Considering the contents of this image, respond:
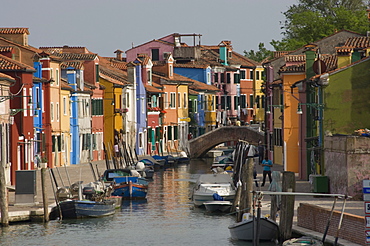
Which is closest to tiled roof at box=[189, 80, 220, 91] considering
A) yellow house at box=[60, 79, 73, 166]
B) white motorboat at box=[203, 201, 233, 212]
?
yellow house at box=[60, 79, 73, 166]

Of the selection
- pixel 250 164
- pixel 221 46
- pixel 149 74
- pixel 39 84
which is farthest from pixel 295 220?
pixel 221 46

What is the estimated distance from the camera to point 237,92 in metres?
104

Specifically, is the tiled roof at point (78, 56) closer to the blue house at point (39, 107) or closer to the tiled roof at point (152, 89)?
the blue house at point (39, 107)

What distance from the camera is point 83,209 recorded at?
3691 cm

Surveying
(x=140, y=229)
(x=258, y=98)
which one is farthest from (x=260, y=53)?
(x=140, y=229)

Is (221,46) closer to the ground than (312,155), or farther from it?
farther from it

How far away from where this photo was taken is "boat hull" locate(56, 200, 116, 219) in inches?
1433

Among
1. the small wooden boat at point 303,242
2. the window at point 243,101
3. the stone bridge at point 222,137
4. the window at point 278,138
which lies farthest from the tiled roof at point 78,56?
the window at point 243,101

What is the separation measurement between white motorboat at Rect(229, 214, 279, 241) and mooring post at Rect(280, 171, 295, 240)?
0.41 metres

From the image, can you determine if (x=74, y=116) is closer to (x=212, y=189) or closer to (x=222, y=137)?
(x=222, y=137)

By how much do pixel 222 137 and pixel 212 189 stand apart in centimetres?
3362

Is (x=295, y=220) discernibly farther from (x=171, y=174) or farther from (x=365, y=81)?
(x=171, y=174)

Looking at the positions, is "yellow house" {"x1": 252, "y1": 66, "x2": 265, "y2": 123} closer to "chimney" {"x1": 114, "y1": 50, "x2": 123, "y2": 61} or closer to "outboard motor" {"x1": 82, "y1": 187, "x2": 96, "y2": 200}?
"chimney" {"x1": 114, "y1": 50, "x2": 123, "y2": 61}

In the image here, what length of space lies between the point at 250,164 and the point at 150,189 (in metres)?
15.8
